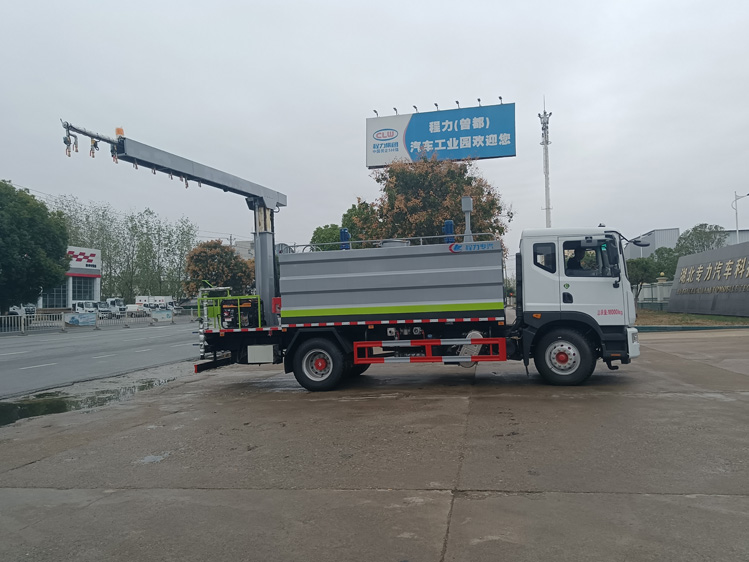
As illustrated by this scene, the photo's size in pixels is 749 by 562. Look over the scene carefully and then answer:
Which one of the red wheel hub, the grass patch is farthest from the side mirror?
the grass patch

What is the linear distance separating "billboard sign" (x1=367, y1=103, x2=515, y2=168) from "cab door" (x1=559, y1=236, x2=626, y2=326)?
19.5 metres

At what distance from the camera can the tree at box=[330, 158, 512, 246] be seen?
21.3 meters

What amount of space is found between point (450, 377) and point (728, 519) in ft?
25.5

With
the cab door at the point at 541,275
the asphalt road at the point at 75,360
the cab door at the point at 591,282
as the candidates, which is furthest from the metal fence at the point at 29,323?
the cab door at the point at 591,282

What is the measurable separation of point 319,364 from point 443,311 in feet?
8.42

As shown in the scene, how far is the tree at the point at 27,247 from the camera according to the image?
34.3 meters

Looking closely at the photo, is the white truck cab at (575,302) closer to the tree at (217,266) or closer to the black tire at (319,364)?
the black tire at (319,364)

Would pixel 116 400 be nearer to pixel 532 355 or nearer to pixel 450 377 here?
pixel 450 377

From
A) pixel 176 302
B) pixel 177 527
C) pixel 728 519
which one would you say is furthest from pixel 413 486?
pixel 176 302

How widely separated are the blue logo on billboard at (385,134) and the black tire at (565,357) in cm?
2342

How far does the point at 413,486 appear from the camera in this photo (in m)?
5.16

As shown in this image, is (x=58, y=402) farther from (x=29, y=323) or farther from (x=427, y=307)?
(x=29, y=323)

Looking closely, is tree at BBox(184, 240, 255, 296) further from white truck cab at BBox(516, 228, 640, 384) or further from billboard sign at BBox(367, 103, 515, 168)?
white truck cab at BBox(516, 228, 640, 384)

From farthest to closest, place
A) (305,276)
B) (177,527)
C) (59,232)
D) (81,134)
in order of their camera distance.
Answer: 1. (59,232)
2. (305,276)
3. (81,134)
4. (177,527)
